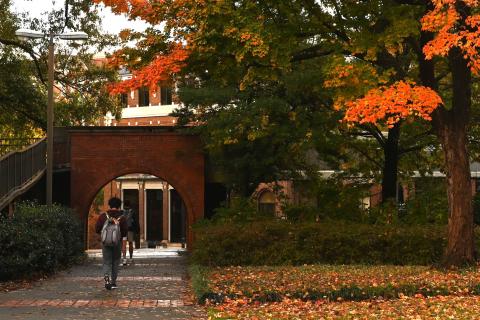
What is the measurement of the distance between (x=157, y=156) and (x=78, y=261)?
7873 millimetres

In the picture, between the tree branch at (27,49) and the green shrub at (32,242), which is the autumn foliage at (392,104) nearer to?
the green shrub at (32,242)

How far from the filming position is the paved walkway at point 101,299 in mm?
13195

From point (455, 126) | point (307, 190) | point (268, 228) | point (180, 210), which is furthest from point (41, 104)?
point (180, 210)

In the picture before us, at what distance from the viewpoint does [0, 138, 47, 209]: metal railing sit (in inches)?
971

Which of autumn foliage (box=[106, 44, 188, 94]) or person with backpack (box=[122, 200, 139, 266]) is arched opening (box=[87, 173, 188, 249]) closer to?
person with backpack (box=[122, 200, 139, 266])

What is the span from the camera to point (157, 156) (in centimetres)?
3378

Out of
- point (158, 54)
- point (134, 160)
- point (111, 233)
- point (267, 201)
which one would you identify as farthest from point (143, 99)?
point (111, 233)

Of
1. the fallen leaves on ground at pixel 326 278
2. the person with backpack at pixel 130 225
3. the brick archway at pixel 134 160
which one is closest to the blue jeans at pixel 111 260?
the fallen leaves on ground at pixel 326 278

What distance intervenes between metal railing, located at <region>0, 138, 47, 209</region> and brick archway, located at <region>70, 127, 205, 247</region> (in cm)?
190

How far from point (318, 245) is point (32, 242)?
702 centimetres

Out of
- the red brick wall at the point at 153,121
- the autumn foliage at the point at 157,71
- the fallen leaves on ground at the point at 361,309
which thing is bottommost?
the fallen leaves on ground at the point at 361,309

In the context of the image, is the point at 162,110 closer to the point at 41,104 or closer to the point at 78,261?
the point at 41,104

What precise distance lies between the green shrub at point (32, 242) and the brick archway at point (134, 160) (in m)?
9.10

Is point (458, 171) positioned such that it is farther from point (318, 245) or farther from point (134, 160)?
point (134, 160)
